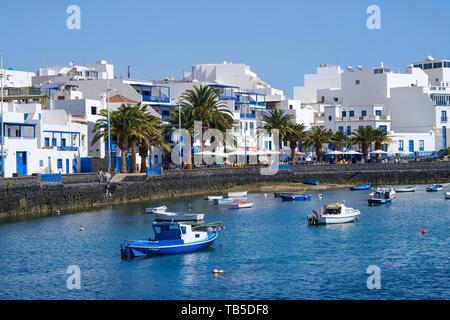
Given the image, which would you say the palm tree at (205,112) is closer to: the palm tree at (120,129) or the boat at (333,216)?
the palm tree at (120,129)

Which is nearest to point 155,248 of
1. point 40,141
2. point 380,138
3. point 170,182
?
point 170,182

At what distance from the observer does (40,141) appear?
86938 millimetres

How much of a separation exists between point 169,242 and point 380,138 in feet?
266

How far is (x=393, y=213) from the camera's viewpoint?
70.9 meters

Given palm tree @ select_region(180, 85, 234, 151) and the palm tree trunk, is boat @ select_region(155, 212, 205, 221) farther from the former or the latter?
palm tree @ select_region(180, 85, 234, 151)

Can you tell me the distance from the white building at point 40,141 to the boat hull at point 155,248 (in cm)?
3607

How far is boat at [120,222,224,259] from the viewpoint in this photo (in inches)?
1809

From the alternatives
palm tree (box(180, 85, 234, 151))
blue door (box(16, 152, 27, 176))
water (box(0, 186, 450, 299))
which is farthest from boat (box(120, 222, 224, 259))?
palm tree (box(180, 85, 234, 151))

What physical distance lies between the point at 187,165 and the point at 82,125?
14.7 meters

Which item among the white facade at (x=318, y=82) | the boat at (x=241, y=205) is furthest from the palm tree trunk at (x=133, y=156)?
the white facade at (x=318, y=82)

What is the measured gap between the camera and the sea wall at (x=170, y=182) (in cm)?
6750
